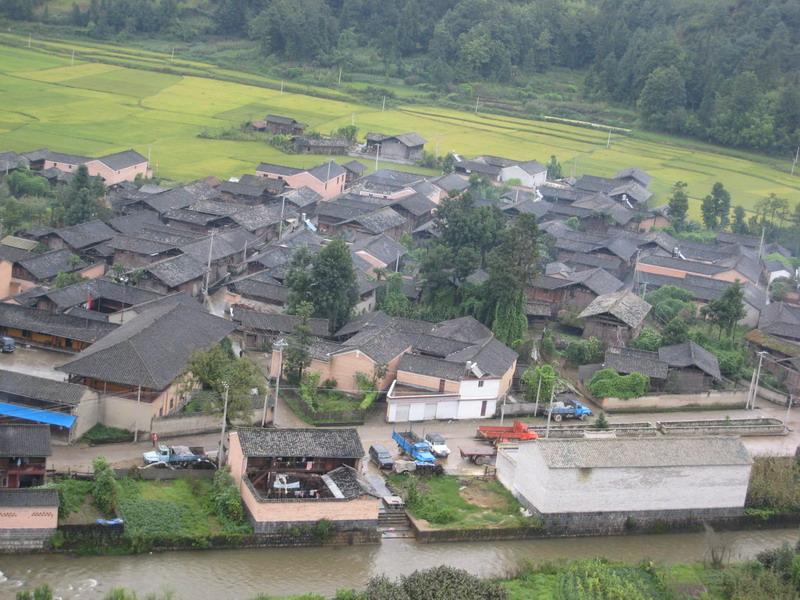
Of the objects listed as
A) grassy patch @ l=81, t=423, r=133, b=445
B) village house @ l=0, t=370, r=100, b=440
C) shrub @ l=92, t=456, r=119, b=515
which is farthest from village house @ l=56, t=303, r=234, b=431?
shrub @ l=92, t=456, r=119, b=515

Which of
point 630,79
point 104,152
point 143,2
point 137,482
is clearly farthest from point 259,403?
point 143,2

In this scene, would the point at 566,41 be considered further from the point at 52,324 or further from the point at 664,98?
the point at 52,324

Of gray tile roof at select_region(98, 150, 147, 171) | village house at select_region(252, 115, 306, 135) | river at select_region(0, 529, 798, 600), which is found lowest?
river at select_region(0, 529, 798, 600)

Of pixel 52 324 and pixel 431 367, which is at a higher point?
pixel 431 367

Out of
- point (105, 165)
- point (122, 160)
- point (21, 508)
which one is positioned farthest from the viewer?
point (122, 160)

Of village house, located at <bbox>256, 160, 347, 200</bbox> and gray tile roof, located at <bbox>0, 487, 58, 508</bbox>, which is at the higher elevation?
village house, located at <bbox>256, 160, 347, 200</bbox>

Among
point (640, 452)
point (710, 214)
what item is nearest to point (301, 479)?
point (640, 452)

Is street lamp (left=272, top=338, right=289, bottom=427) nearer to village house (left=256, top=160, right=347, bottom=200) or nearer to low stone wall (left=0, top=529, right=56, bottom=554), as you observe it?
low stone wall (left=0, top=529, right=56, bottom=554)

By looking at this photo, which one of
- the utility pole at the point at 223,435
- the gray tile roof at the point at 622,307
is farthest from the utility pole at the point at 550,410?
the utility pole at the point at 223,435
